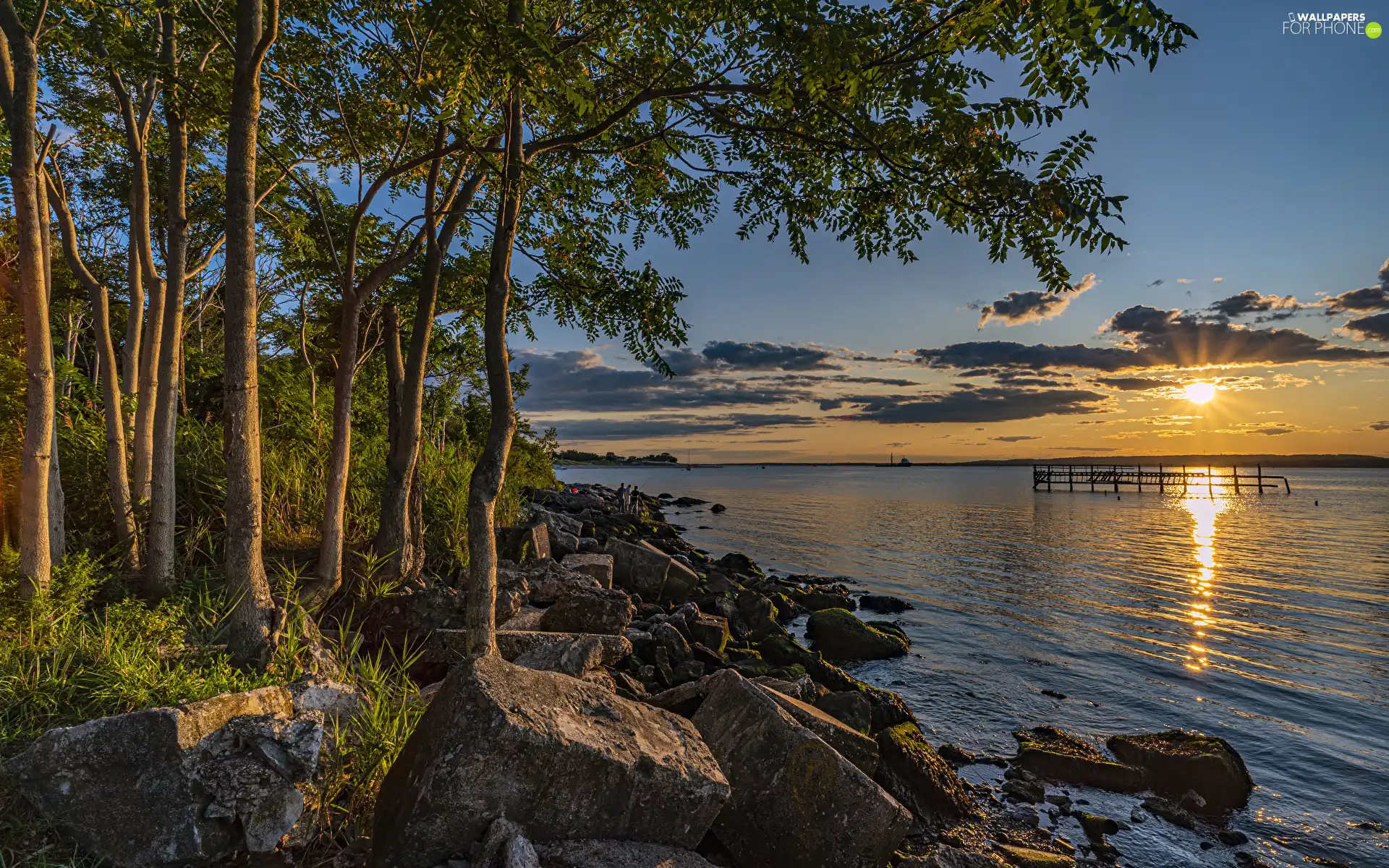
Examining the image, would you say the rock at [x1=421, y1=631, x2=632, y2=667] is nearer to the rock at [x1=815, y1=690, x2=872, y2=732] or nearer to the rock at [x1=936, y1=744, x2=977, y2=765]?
the rock at [x1=815, y1=690, x2=872, y2=732]

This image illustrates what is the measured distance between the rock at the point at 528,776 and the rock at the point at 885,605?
14.5m

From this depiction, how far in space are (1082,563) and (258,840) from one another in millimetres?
A: 28067

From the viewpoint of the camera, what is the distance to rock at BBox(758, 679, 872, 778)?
18.7 ft

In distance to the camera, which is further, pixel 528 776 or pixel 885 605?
Result: pixel 885 605

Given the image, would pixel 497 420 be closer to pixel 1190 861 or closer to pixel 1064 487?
pixel 1190 861

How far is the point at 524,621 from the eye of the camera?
25.5 ft

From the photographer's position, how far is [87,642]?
4.99m

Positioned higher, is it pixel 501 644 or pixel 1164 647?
pixel 501 644

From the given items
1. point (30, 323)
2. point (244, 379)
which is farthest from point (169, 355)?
point (244, 379)

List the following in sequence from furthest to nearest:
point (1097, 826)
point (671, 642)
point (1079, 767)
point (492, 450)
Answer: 1. point (671, 642)
2. point (1079, 767)
3. point (1097, 826)
4. point (492, 450)

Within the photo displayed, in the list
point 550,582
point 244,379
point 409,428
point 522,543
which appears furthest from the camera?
point 522,543

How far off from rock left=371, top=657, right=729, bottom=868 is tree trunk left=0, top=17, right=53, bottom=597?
4.88 metres

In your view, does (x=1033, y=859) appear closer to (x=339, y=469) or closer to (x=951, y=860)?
(x=951, y=860)

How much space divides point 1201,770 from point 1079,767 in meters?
1.37
